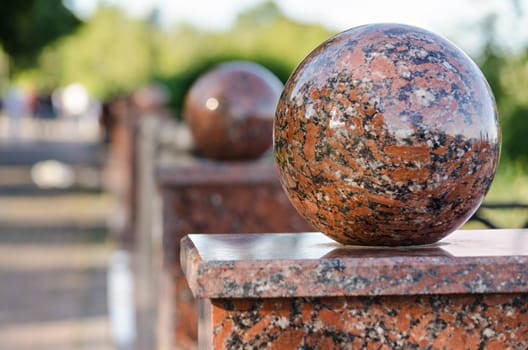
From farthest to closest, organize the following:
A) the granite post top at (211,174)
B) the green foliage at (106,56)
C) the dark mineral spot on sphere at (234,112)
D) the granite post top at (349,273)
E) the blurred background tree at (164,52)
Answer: the green foliage at (106,56) → the blurred background tree at (164,52) → the dark mineral spot on sphere at (234,112) → the granite post top at (211,174) → the granite post top at (349,273)

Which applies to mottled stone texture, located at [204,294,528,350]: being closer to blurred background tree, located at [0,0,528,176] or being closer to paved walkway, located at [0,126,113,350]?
paved walkway, located at [0,126,113,350]

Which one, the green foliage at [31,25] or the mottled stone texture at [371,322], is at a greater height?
the green foliage at [31,25]

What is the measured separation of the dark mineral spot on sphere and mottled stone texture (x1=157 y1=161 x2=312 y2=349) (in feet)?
1.24

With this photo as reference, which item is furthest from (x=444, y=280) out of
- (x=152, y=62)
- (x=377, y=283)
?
(x=152, y=62)

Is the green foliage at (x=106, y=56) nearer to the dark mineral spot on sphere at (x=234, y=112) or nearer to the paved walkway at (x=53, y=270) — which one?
the paved walkway at (x=53, y=270)

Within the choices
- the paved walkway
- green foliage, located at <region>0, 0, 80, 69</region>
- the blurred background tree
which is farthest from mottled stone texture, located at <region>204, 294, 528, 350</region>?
green foliage, located at <region>0, 0, 80, 69</region>

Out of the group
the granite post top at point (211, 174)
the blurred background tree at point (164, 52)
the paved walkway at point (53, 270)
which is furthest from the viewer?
the blurred background tree at point (164, 52)

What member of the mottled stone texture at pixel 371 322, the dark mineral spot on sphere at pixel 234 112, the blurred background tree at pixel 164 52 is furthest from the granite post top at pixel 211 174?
the blurred background tree at pixel 164 52

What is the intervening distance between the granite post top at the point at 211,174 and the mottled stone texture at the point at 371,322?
3231 mm

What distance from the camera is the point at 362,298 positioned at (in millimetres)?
2523

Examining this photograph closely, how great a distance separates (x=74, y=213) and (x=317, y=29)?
4276 centimetres

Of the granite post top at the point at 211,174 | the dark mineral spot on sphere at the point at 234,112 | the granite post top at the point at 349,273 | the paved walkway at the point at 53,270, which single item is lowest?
the paved walkway at the point at 53,270

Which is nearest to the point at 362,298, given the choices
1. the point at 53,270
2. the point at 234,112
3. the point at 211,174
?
the point at 211,174

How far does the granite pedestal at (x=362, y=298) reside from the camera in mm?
2451
